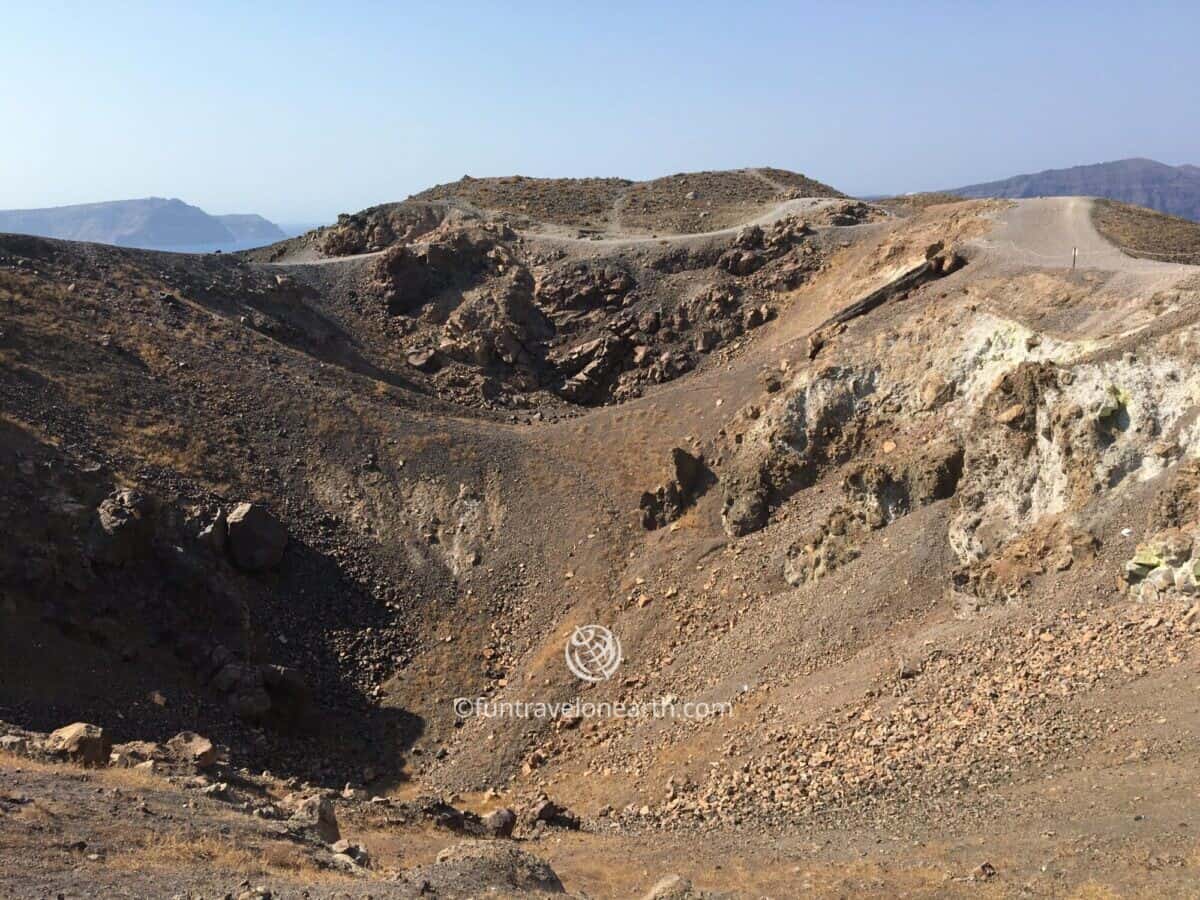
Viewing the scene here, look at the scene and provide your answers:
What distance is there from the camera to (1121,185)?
153 meters

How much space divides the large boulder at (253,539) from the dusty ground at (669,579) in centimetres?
41

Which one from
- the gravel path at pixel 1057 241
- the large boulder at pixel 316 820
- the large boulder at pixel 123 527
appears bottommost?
the large boulder at pixel 316 820

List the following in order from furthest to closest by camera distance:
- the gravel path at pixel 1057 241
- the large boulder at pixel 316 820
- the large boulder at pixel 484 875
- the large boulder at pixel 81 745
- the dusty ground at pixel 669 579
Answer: the gravel path at pixel 1057 241 → the large boulder at pixel 81 745 → the large boulder at pixel 316 820 → the dusty ground at pixel 669 579 → the large boulder at pixel 484 875

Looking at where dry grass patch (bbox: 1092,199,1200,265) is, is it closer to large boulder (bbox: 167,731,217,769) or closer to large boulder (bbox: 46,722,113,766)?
large boulder (bbox: 167,731,217,769)

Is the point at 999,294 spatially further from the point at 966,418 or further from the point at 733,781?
the point at 733,781

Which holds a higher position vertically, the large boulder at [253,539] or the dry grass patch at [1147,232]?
the dry grass patch at [1147,232]

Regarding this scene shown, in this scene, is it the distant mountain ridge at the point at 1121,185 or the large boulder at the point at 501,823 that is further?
the distant mountain ridge at the point at 1121,185

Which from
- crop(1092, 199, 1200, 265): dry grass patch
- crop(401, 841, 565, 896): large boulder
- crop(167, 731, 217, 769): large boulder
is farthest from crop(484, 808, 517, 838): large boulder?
crop(1092, 199, 1200, 265): dry grass patch

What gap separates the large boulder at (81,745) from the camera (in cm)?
1659

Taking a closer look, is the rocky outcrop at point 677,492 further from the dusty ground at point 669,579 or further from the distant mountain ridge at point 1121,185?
the distant mountain ridge at point 1121,185

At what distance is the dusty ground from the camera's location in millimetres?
15500

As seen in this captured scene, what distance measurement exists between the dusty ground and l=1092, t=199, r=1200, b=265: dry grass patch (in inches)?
46.9

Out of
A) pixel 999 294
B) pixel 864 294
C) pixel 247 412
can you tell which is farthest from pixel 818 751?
pixel 247 412

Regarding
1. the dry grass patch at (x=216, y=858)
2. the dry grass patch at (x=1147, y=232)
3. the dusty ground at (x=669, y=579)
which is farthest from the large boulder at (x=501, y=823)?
the dry grass patch at (x=1147, y=232)
